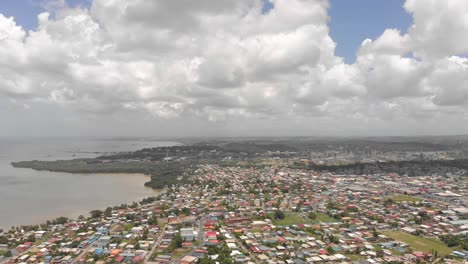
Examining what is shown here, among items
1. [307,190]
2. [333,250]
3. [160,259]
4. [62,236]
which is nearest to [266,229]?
[333,250]

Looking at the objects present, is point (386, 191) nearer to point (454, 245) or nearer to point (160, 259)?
point (454, 245)

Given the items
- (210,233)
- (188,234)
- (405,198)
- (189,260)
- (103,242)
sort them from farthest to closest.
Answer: (405,198) → (210,233) → (188,234) → (103,242) → (189,260)

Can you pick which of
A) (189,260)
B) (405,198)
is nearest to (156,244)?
(189,260)

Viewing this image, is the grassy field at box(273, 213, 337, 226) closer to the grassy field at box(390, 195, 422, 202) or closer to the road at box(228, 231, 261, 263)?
the road at box(228, 231, 261, 263)

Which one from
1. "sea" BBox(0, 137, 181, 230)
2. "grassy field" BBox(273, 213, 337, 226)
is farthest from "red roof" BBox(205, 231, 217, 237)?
"sea" BBox(0, 137, 181, 230)

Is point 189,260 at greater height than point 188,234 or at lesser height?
lesser

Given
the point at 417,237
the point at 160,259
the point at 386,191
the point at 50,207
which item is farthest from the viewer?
the point at 386,191

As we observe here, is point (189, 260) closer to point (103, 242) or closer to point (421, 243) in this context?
point (103, 242)

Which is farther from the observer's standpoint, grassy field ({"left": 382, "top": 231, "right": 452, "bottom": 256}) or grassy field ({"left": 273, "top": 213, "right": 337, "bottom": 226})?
grassy field ({"left": 273, "top": 213, "right": 337, "bottom": 226})
